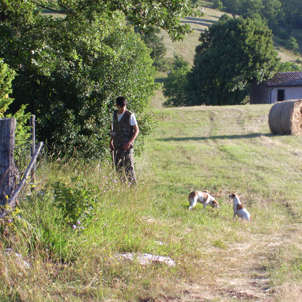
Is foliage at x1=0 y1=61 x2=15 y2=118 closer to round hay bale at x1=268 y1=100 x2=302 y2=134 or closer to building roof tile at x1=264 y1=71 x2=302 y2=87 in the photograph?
round hay bale at x1=268 y1=100 x2=302 y2=134

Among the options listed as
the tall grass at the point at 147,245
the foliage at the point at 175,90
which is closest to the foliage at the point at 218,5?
the foliage at the point at 175,90

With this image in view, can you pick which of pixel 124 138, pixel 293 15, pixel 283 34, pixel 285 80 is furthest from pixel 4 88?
pixel 293 15

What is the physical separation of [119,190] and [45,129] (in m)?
3.91

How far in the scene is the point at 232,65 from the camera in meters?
41.4

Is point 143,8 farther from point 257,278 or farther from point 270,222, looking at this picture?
point 257,278

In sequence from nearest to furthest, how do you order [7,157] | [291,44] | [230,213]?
[7,157] < [230,213] < [291,44]

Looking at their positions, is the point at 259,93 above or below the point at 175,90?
above

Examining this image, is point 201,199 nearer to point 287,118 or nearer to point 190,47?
point 287,118

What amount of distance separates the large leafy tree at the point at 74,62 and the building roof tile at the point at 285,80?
1457 inches

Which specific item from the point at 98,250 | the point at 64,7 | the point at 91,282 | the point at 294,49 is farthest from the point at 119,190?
the point at 294,49

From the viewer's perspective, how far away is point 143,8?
29.1ft

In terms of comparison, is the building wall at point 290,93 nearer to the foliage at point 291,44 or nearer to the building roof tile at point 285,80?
the building roof tile at point 285,80

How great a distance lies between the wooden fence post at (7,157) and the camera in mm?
4582

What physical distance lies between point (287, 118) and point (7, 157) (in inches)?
635
